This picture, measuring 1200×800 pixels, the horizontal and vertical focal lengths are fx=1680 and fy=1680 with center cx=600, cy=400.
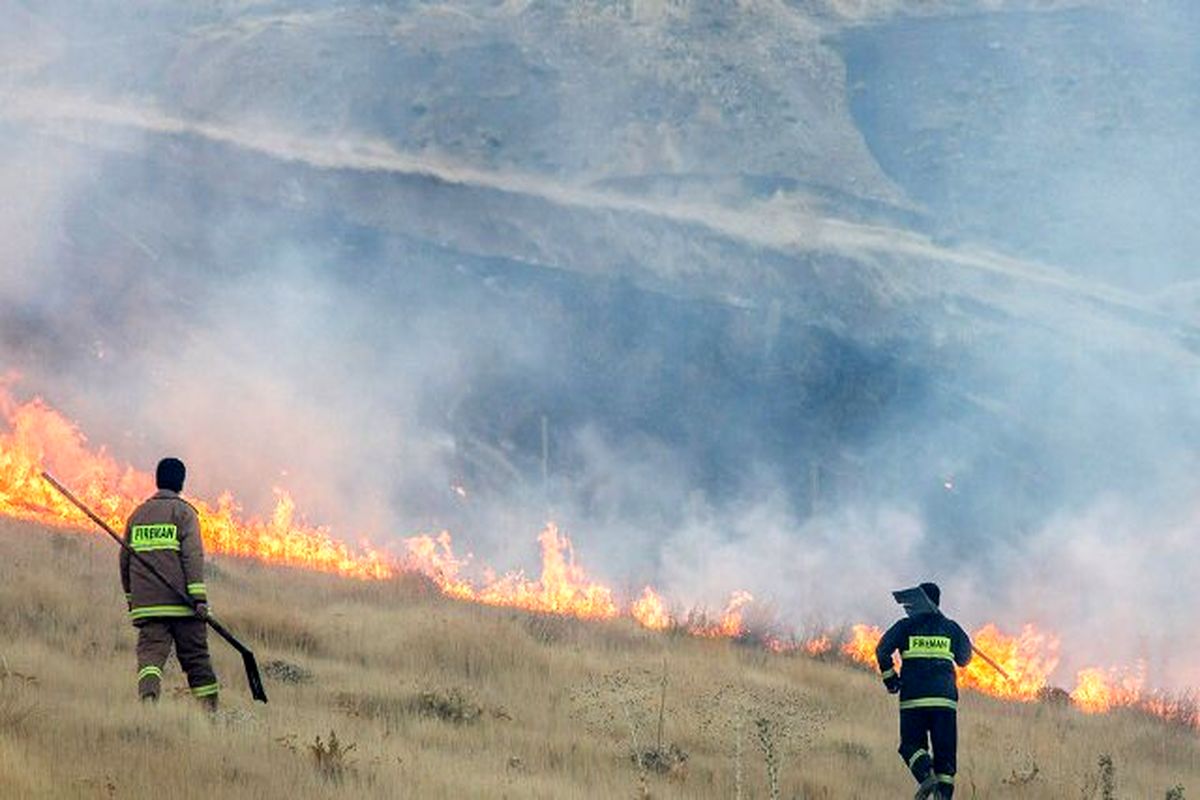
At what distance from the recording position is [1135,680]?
28828 mm

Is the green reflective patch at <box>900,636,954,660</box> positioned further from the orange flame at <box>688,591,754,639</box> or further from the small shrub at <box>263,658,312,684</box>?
the orange flame at <box>688,591,754,639</box>

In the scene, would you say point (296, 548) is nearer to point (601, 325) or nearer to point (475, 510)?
point (475, 510)

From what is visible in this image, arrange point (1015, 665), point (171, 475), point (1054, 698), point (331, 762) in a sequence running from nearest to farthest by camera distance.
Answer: point (331, 762), point (171, 475), point (1054, 698), point (1015, 665)

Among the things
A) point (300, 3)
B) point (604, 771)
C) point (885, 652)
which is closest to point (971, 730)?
point (885, 652)

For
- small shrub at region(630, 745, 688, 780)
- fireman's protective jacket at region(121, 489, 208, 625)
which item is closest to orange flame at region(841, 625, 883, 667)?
small shrub at region(630, 745, 688, 780)

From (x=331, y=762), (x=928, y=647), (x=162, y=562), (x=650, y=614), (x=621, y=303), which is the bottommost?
(x=331, y=762)

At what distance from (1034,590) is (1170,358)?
25.0 ft

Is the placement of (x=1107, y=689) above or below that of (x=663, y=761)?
above

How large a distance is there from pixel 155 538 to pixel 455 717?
284 cm

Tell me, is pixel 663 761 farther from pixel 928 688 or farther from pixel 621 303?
pixel 621 303

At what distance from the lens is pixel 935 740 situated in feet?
37.8

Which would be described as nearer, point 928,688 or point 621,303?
point 928,688

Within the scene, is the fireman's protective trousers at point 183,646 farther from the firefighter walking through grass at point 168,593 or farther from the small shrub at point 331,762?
the small shrub at point 331,762

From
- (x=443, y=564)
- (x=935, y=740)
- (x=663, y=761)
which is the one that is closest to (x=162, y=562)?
(x=663, y=761)
